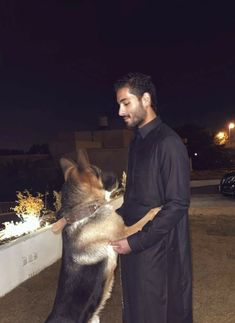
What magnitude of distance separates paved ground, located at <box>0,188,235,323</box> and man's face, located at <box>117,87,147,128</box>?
2728mm

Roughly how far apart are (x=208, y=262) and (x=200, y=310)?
1933 millimetres

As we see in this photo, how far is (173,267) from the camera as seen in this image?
2.52 metres

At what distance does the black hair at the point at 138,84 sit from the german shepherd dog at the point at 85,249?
0.68 m

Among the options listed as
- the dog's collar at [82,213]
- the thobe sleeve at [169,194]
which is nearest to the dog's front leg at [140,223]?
the thobe sleeve at [169,194]

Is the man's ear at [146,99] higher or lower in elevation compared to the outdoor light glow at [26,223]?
higher

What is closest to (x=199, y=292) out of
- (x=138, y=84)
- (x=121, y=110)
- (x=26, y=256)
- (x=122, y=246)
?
(x=26, y=256)

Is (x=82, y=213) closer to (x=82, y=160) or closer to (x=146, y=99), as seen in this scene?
(x=82, y=160)

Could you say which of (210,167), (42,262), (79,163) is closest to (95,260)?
(79,163)

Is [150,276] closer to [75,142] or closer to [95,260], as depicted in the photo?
[95,260]

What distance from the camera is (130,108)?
255 centimetres

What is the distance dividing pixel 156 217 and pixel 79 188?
0.74 meters

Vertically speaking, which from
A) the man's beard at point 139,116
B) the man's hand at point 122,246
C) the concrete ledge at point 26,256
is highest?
the man's beard at point 139,116

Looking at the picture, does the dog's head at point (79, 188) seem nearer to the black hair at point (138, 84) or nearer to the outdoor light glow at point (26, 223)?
the black hair at point (138, 84)

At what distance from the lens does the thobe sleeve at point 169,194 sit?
2379mm
